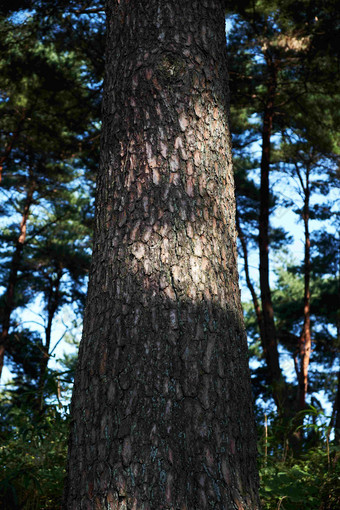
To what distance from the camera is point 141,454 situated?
130cm

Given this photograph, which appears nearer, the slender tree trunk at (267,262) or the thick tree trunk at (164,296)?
the thick tree trunk at (164,296)

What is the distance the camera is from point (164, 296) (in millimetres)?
1473

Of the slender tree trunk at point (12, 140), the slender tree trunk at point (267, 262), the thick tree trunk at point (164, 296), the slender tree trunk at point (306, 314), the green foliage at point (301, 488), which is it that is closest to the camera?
the thick tree trunk at point (164, 296)

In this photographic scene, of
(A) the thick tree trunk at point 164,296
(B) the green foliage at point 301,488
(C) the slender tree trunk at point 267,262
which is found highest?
(C) the slender tree trunk at point 267,262

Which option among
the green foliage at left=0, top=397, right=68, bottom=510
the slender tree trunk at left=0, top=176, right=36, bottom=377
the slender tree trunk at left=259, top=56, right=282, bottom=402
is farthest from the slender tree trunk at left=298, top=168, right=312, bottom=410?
the green foliage at left=0, top=397, right=68, bottom=510

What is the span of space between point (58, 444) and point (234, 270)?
153 cm

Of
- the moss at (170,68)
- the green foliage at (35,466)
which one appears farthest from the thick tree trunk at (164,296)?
the green foliage at (35,466)

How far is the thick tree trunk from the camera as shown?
4.30 feet

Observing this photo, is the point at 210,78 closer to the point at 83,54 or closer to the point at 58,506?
the point at 58,506

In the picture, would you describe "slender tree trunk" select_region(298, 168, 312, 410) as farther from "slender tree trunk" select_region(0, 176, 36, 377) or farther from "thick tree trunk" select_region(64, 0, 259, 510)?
"thick tree trunk" select_region(64, 0, 259, 510)

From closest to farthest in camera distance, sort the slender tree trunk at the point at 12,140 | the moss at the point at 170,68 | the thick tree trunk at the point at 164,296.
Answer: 1. the thick tree trunk at the point at 164,296
2. the moss at the point at 170,68
3. the slender tree trunk at the point at 12,140

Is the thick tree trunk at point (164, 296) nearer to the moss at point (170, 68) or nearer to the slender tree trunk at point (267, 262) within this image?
the moss at point (170, 68)

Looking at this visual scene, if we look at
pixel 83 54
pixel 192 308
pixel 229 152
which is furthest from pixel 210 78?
pixel 83 54

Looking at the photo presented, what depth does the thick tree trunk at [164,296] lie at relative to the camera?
1312 millimetres
